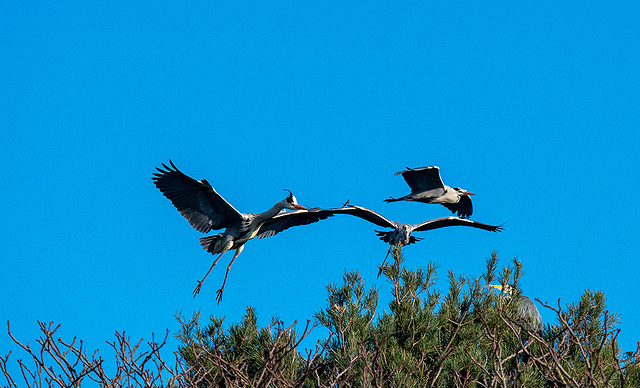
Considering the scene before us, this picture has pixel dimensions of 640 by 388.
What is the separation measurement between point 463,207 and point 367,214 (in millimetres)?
1894

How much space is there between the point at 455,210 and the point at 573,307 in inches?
129

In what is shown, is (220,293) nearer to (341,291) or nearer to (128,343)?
(341,291)

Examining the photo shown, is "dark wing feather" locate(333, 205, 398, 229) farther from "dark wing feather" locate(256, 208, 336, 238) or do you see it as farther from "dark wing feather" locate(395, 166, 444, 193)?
"dark wing feather" locate(395, 166, 444, 193)

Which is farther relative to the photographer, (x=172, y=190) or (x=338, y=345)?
(x=172, y=190)

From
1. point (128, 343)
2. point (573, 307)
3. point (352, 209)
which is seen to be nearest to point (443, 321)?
point (573, 307)

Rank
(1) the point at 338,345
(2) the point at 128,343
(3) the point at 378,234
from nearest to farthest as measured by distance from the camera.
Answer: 1. (2) the point at 128,343
2. (1) the point at 338,345
3. (3) the point at 378,234

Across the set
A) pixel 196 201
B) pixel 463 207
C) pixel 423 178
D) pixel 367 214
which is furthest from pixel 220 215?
pixel 463 207

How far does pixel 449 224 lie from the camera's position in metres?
9.61

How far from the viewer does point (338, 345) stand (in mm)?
7117

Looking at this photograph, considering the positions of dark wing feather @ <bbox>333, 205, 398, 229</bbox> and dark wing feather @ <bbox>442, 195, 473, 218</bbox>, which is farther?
dark wing feather @ <bbox>442, 195, 473, 218</bbox>

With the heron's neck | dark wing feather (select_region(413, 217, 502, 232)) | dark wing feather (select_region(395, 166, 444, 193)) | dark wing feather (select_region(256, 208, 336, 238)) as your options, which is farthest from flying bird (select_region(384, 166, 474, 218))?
the heron's neck

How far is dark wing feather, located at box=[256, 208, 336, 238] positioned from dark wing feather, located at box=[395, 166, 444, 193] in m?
1.10

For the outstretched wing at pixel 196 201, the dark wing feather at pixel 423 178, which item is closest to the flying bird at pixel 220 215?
the outstretched wing at pixel 196 201

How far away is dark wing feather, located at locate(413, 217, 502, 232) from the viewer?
30.7 ft
